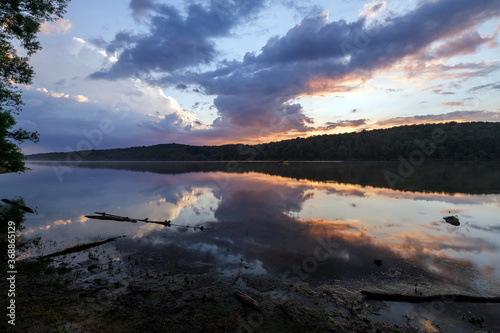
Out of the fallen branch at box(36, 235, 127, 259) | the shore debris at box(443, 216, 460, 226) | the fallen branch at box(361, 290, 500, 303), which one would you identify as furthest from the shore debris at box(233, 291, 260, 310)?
the shore debris at box(443, 216, 460, 226)

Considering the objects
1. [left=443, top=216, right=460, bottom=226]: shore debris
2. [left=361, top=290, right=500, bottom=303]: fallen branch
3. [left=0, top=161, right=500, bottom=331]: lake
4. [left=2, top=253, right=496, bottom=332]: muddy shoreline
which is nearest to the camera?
[left=2, top=253, right=496, bottom=332]: muddy shoreline

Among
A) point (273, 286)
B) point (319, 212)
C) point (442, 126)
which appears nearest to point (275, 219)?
point (319, 212)

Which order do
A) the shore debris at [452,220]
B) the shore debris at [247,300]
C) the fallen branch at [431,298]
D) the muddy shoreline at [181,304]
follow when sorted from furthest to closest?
the shore debris at [452,220]
the fallen branch at [431,298]
the shore debris at [247,300]
the muddy shoreline at [181,304]

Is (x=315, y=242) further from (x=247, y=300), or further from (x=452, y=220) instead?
(x=452, y=220)

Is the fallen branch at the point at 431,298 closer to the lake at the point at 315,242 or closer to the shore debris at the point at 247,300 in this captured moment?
the lake at the point at 315,242

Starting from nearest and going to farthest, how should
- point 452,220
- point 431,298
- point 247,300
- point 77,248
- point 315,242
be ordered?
1. point 247,300
2. point 431,298
3. point 77,248
4. point 315,242
5. point 452,220

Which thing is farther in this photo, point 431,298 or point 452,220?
point 452,220

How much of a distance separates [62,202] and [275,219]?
2921 cm

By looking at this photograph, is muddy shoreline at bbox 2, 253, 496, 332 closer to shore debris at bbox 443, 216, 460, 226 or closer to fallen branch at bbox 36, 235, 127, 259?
fallen branch at bbox 36, 235, 127, 259

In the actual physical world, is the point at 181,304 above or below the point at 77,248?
above

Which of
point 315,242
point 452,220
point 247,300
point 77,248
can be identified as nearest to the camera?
point 247,300

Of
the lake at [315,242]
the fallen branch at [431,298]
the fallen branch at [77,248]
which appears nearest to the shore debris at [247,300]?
the lake at [315,242]

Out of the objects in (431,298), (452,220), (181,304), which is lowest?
(181,304)

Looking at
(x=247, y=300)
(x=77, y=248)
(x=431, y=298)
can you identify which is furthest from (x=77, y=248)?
(x=431, y=298)
